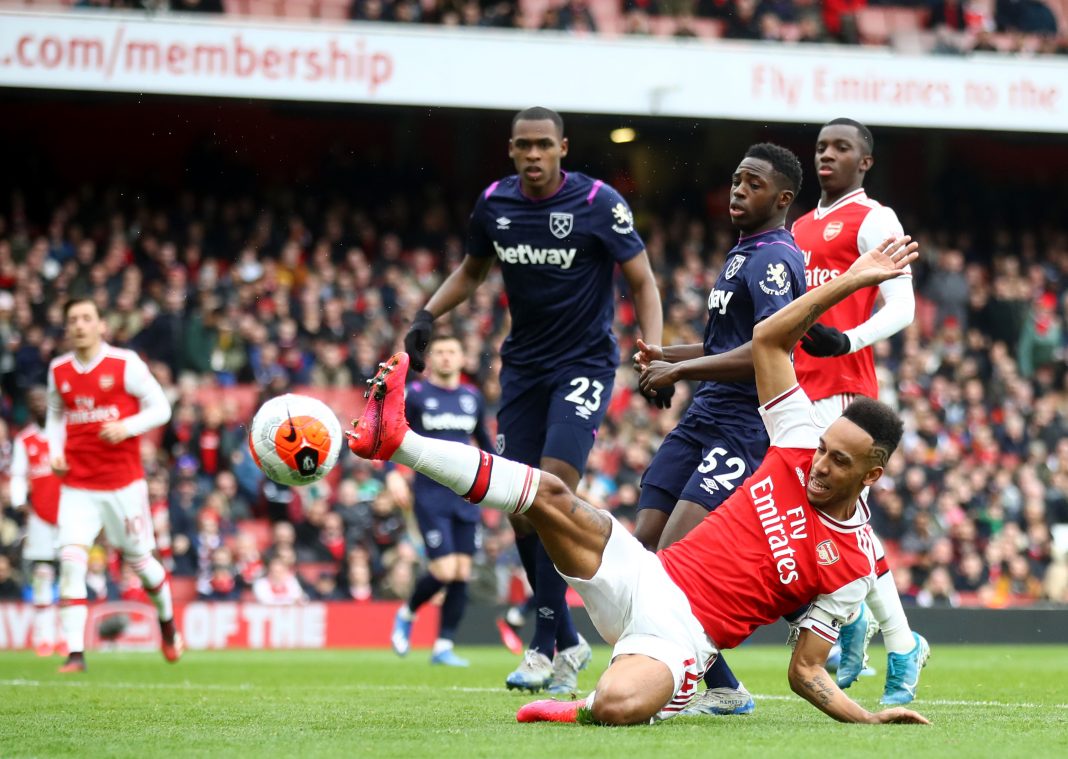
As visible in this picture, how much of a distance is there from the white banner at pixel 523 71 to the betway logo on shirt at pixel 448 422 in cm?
878

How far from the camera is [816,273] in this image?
7559mm

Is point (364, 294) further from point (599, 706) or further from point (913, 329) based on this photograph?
point (599, 706)

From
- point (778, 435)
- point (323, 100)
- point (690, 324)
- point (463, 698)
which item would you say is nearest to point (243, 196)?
point (323, 100)

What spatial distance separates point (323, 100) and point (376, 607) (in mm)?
7460

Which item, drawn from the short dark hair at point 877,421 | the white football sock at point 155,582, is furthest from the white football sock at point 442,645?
the short dark hair at point 877,421

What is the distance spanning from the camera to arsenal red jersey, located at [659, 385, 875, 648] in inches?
231

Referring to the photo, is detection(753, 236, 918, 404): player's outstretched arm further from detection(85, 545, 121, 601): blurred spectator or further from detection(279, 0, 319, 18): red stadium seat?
detection(279, 0, 319, 18): red stadium seat

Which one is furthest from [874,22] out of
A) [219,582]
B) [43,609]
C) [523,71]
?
[43,609]

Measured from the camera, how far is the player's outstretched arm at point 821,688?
19.0 feet

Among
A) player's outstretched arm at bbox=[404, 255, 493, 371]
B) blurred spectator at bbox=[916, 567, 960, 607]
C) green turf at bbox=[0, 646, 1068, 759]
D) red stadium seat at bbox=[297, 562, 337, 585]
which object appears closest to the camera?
green turf at bbox=[0, 646, 1068, 759]

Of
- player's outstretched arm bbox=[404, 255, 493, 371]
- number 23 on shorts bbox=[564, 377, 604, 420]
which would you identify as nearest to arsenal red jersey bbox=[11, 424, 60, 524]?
player's outstretched arm bbox=[404, 255, 493, 371]

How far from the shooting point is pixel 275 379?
1720 centimetres

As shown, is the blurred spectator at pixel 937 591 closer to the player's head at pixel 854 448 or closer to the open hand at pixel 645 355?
the open hand at pixel 645 355

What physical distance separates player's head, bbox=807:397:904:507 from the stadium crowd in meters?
7.50
